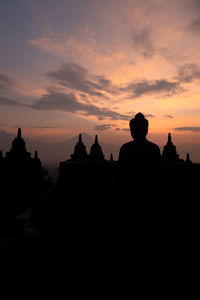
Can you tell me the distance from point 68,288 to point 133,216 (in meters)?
2.11

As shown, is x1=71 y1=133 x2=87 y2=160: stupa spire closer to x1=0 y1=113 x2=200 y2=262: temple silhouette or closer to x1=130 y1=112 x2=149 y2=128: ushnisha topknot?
x1=0 y1=113 x2=200 y2=262: temple silhouette

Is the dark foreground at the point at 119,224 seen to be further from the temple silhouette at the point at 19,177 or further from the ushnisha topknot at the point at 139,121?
the temple silhouette at the point at 19,177

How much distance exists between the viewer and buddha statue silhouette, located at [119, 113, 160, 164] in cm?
667

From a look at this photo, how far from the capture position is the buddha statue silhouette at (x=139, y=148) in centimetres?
667

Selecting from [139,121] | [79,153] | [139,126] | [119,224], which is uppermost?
[139,121]

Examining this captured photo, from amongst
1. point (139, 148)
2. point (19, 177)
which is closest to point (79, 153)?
point (19, 177)

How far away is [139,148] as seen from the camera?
680cm

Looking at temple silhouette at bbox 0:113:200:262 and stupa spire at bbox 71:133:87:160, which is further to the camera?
stupa spire at bbox 71:133:87:160

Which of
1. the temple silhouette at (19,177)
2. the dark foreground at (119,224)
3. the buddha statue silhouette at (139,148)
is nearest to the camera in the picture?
the dark foreground at (119,224)

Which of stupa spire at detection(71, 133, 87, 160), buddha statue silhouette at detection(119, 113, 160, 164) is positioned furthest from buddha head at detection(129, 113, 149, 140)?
stupa spire at detection(71, 133, 87, 160)

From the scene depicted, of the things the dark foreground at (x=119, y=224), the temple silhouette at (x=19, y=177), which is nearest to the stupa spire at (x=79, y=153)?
the temple silhouette at (x=19, y=177)

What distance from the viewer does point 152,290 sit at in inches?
162

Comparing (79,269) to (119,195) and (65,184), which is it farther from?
(65,184)

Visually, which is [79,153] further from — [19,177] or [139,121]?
[139,121]
